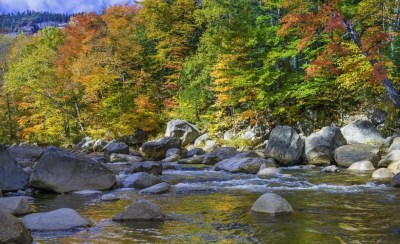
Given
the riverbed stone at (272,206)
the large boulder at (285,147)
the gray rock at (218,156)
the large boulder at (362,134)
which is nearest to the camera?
the riverbed stone at (272,206)

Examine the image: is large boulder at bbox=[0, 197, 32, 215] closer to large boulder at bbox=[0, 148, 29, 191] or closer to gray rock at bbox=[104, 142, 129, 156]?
large boulder at bbox=[0, 148, 29, 191]

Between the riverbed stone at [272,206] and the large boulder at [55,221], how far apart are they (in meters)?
3.68

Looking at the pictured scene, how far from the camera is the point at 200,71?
3169cm

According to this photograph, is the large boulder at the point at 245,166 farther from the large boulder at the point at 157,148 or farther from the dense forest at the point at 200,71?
the large boulder at the point at 157,148

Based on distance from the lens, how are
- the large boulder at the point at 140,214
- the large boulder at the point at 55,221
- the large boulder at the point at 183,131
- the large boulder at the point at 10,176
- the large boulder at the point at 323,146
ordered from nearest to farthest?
the large boulder at the point at 55,221
the large boulder at the point at 140,214
the large boulder at the point at 10,176
the large boulder at the point at 323,146
the large boulder at the point at 183,131

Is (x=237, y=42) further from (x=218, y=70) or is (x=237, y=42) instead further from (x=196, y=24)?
(x=196, y=24)

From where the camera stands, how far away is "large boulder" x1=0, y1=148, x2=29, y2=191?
12.9 meters

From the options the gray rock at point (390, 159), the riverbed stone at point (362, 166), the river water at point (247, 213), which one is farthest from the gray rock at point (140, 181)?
the gray rock at point (390, 159)

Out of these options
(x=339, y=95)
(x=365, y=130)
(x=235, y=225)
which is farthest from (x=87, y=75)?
(x=235, y=225)

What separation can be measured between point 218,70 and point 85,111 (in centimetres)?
1327

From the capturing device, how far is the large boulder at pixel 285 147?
63.7 ft

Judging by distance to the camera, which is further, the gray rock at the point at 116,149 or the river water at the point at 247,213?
the gray rock at the point at 116,149

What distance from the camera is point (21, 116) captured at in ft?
130

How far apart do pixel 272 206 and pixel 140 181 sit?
560 centimetres
